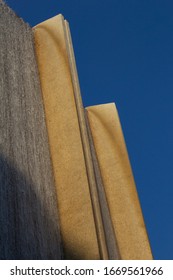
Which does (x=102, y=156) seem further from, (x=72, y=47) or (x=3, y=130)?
(x=3, y=130)

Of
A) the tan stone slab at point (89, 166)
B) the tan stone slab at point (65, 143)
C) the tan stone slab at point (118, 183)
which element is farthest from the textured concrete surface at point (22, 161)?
the tan stone slab at point (118, 183)

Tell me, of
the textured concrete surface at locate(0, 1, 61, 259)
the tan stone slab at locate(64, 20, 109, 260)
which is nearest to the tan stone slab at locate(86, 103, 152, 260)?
the tan stone slab at locate(64, 20, 109, 260)

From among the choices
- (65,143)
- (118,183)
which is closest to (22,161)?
(65,143)

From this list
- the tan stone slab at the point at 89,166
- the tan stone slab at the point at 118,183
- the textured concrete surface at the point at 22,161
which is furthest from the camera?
the tan stone slab at the point at 118,183

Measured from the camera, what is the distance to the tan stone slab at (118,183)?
3.56 m

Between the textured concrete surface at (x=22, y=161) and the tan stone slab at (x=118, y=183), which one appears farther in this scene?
the tan stone slab at (x=118, y=183)

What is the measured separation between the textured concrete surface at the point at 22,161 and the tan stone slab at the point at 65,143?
2.6 inches

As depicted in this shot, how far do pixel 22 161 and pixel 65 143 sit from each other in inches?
18.2

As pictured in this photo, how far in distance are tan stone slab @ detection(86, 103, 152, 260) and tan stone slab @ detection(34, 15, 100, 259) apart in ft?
2.34

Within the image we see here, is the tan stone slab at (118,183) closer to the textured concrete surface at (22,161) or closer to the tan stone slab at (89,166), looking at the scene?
the tan stone slab at (89,166)

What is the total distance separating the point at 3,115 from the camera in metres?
2.84

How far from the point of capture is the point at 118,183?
384 centimetres

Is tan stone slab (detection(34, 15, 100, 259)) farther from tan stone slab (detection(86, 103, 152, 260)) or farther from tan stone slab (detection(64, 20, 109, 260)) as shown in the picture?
tan stone slab (detection(86, 103, 152, 260))
